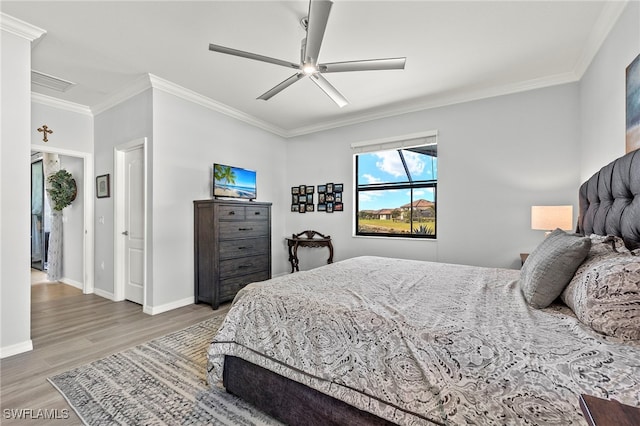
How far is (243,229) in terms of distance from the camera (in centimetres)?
387

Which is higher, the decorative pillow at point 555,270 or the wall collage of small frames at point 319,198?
the wall collage of small frames at point 319,198

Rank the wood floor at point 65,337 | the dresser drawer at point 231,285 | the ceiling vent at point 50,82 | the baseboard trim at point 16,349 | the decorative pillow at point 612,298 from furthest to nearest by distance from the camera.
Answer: the dresser drawer at point 231,285, the ceiling vent at point 50,82, the baseboard trim at point 16,349, the wood floor at point 65,337, the decorative pillow at point 612,298

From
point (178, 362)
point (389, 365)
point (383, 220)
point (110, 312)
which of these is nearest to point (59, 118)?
point (110, 312)

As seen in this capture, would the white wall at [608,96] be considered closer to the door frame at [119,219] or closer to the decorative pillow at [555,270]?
the decorative pillow at [555,270]

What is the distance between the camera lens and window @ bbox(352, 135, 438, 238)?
4.01m

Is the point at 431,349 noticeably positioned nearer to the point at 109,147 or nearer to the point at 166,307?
the point at 166,307

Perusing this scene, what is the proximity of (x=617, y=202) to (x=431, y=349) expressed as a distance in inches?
57.6

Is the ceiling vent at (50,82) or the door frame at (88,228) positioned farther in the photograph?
the door frame at (88,228)

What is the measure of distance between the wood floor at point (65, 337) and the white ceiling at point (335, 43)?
2646 millimetres

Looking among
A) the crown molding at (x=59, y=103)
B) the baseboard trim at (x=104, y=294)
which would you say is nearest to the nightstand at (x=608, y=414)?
the baseboard trim at (x=104, y=294)

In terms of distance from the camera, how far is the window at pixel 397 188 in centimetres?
401

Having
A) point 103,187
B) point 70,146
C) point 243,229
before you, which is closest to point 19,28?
point 70,146

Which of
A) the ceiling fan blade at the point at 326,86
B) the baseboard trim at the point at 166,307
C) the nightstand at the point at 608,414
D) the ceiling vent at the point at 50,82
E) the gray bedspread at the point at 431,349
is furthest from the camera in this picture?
the baseboard trim at the point at 166,307

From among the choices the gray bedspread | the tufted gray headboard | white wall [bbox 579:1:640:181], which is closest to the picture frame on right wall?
white wall [bbox 579:1:640:181]
